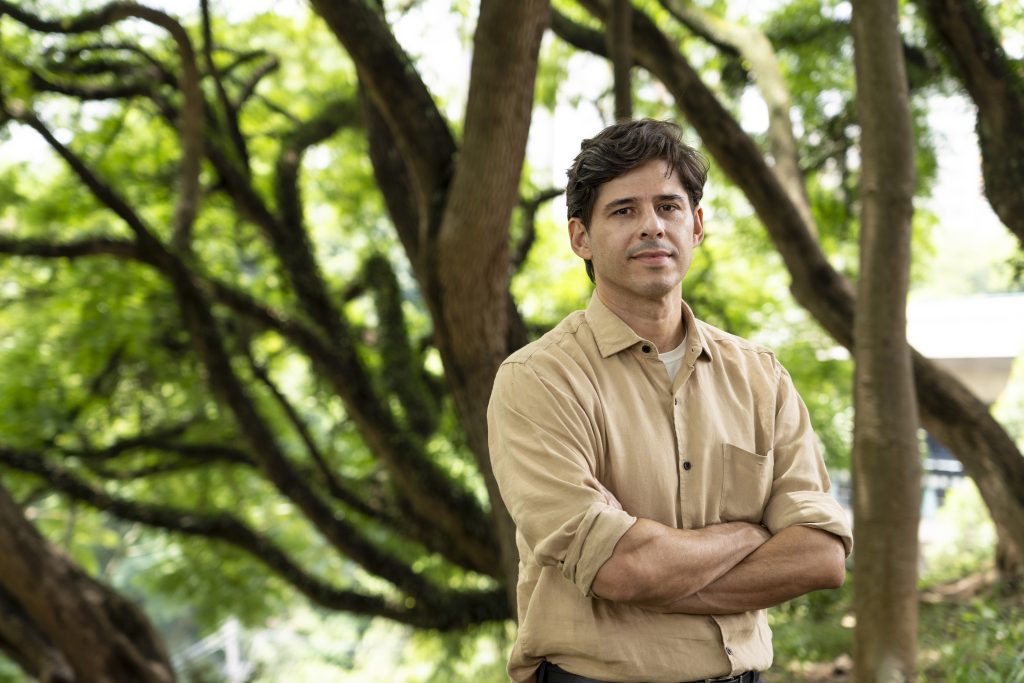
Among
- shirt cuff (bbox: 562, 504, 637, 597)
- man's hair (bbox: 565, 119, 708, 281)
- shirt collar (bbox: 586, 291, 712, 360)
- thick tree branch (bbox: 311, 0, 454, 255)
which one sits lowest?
shirt cuff (bbox: 562, 504, 637, 597)

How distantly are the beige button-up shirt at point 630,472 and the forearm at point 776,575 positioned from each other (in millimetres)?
36

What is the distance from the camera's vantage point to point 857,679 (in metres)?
3.73

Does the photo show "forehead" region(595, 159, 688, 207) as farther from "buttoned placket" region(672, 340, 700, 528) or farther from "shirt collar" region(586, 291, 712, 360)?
"buttoned placket" region(672, 340, 700, 528)

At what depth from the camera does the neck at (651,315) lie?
7.59ft

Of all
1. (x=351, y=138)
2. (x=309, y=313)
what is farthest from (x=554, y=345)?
(x=351, y=138)

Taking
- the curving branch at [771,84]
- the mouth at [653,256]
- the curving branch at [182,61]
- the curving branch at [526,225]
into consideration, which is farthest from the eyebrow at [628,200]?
the curving branch at [526,225]

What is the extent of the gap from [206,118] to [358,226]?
3757 mm

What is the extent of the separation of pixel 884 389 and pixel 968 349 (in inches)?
542

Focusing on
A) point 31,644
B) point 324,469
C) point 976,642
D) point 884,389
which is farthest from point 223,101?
point 976,642

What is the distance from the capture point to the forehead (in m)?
2.28

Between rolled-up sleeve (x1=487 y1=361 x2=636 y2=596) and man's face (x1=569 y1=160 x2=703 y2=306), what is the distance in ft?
0.90

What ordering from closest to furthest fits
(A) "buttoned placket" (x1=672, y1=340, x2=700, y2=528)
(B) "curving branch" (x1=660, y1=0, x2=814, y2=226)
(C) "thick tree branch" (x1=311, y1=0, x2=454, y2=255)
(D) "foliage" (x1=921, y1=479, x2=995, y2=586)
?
(A) "buttoned placket" (x1=672, y1=340, x2=700, y2=528) → (C) "thick tree branch" (x1=311, y1=0, x2=454, y2=255) → (B) "curving branch" (x1=660, y1=0, x2=814, y2=226) → (D) "foliage" (x1=921, y1=479, x2=995, y2=586)

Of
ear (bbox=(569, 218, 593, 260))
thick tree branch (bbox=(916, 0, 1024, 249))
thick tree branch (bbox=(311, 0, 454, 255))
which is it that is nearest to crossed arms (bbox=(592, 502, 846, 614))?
ear (bbox=(569, 218, 593, 260))

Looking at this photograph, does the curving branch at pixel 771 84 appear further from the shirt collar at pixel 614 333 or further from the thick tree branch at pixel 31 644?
the thick tree branch at pixel 31 644
